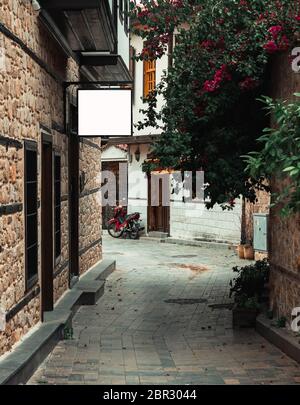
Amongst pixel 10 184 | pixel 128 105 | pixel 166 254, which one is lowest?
pixel 166 254

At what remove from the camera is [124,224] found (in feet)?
84.5

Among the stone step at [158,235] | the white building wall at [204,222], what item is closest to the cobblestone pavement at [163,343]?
the white building wall at [204,222]

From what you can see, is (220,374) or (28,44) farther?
(28,44)

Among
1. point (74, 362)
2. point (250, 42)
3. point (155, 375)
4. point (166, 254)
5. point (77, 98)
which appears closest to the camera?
point (155, 375)

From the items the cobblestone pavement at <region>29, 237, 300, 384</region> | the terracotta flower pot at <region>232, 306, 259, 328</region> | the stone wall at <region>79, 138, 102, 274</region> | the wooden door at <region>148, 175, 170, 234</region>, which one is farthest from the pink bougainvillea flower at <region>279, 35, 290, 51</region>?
the wooden door at <region>148, 175, 170, 234</region>

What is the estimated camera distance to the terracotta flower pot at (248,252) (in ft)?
63.5

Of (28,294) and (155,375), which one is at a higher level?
(28,294)

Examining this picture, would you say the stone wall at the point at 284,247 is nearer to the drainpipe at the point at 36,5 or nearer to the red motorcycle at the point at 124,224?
the drainpipe at the point at 36,5

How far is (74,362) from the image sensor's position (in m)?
8.36

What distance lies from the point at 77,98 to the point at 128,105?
81 centimetres

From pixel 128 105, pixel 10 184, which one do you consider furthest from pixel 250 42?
pixel 10 184

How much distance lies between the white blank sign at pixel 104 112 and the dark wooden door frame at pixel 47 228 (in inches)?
70.2

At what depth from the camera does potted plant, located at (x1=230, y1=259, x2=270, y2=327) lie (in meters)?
10.3

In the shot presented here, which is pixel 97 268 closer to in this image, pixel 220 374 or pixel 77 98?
pixel 77 98
